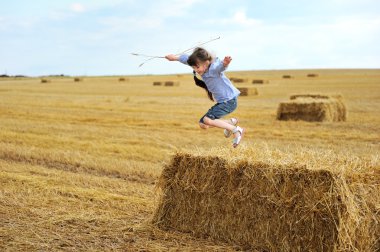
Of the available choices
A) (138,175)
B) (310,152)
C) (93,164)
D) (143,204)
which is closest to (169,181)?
(143,204)

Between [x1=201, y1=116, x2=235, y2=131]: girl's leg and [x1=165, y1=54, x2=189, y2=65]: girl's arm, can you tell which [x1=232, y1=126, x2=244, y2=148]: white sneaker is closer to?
[x1=201, y1=116, x2=235, y2=131]: girl's leg

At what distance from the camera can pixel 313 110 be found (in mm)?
19250

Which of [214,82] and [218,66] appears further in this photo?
[214,82]

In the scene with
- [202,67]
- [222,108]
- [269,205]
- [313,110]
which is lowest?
[269,205]

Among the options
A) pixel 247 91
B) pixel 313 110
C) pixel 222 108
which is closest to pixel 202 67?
pixel 222 108

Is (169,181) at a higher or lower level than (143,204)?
higher

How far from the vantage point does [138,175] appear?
10.6m

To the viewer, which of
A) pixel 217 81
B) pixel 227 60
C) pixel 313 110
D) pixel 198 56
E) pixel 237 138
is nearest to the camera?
pixel 227 60

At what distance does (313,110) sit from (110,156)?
914 centimetres

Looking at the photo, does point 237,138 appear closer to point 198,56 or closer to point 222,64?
point 222,64

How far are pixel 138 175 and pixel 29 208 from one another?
2.92m

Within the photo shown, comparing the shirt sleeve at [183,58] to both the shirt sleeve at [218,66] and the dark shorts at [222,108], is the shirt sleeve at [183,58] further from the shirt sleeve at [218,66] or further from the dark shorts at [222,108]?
the dark shorts at [222,108]

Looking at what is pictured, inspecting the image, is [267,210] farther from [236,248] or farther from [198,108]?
[198,108]

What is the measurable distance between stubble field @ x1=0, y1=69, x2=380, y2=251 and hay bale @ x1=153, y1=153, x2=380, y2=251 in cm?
23
